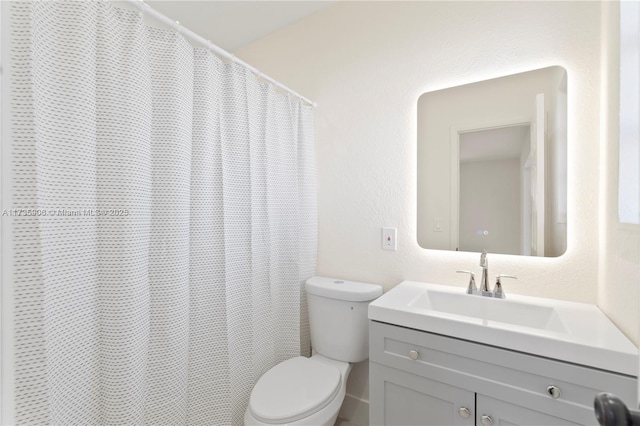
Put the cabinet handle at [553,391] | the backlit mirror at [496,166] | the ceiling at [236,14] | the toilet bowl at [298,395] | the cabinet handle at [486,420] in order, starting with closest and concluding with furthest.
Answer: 1. the cabinet handle at [553,391]
2. the cabinet handle at [486,420]
3. the toilet bowl at [298,395]
4. the backlit mirror at [496,166]
5. the ceiling at [236,14]

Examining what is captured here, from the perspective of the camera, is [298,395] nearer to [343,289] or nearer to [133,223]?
[343,289]

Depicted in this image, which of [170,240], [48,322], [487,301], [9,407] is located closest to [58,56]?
[170,240]

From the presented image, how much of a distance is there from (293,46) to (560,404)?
234cm

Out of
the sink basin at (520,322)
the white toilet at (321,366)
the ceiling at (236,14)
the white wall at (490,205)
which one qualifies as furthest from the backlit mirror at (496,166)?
the ceiling at (236,14)

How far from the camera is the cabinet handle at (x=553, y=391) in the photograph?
86 centimetres

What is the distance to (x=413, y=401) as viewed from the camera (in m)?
1.11

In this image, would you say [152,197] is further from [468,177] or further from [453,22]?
[453,22]

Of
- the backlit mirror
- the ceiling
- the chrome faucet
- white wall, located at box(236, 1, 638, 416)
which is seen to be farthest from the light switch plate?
the ceiling

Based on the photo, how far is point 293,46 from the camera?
2010 mm

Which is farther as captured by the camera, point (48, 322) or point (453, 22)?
point (453, 22)

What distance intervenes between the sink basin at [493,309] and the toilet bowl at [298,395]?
21.8 inches

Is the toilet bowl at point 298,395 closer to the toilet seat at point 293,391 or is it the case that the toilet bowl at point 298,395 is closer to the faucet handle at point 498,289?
the toilet seat at point 293,391

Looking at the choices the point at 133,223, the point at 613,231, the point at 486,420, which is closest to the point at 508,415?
the point at 486,420

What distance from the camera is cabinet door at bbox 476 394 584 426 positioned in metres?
0.88
